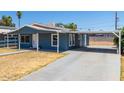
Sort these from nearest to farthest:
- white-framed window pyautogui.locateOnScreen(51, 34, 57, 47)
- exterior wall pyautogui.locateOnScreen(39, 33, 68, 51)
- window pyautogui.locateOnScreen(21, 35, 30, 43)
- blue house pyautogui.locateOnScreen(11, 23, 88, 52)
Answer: blue house pyautogui.locateOnScreen(11, 23, 88, 52), exterior wall pyautogui.locateOnScreen(39, 33, 68, 51), white-framed window pyautogui.locateOnScreen(51, 34, 57, 47), window pyautogui.locateOnScreen(21, 35, 30, 43)

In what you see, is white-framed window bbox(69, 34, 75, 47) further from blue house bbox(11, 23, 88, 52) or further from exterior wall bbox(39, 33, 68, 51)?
exterior wall bbox(39, 33, 68, 51)

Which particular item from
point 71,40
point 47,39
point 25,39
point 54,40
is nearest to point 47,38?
point 47,39

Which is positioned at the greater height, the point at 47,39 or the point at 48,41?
the point at 47,39

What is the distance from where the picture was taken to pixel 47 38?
27609mm

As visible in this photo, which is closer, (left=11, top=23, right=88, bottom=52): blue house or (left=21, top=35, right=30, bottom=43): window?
(left=11, top=23, right=88, bottom=52): blue house

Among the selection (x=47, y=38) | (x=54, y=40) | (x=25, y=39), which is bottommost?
(x=54, y=40)

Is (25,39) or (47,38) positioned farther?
(25,39)

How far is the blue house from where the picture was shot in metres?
25.6

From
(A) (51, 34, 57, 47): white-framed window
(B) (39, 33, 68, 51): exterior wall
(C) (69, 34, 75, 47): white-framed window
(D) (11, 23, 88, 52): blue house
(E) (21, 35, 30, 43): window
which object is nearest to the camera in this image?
(D) (11, 23, 88, 52): blue house

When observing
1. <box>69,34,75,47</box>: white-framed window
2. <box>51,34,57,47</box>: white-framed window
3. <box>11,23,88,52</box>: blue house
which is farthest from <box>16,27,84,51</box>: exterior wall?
<box>69,34,75,47</box>: white-framed window

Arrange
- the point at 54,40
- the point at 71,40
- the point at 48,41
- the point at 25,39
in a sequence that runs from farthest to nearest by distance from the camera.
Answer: the point at 25,39
the point at 71,40
the point at 48,41
the point at 54,40

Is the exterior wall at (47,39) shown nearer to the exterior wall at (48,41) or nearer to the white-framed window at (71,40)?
the exterior wall at (48,41)

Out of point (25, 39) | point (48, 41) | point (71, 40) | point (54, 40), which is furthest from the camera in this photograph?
point (25, 39)

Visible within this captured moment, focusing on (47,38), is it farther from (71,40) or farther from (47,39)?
(71,40)
